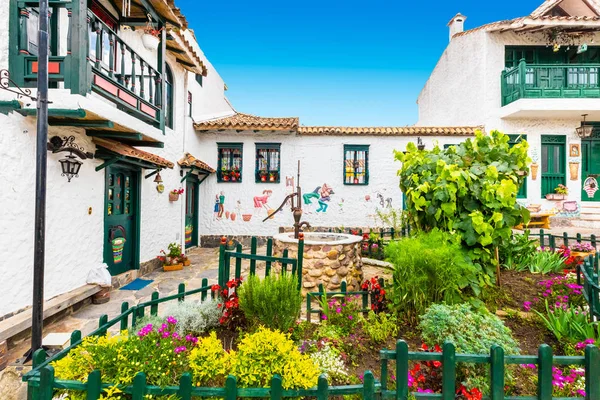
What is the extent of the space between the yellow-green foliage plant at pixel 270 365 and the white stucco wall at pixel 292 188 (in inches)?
352

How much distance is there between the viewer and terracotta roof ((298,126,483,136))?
10.6 metres

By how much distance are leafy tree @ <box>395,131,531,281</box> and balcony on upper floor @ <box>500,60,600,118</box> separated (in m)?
7.51

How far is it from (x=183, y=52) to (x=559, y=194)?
12903mm

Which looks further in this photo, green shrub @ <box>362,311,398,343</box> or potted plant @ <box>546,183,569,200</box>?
potted plant @ <box>546,183,569,200</box>

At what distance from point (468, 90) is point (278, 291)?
1230 centimetres

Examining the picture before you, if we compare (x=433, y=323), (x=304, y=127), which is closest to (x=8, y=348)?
(x=433, y=323)

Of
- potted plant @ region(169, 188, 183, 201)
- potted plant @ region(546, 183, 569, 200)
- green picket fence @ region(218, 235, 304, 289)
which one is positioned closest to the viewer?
green picket fence @ region(218, 235, 304, 289)

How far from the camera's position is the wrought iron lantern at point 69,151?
444 centimetres

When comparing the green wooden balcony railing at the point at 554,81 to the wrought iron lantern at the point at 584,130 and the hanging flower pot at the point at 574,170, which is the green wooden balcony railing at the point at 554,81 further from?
the hanging flower pot at the point at 574,170

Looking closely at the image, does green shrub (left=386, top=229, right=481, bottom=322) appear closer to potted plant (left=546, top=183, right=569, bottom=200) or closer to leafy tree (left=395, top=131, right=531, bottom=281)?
leafy tree (left=395, top=131, right=531, bottom=281)

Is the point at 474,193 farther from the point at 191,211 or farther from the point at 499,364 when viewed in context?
the point at 191,211

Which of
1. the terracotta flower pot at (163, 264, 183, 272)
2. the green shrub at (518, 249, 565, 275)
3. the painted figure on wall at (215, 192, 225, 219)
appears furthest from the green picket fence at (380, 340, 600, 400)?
the painted figure on wall at (215, 192, 225, 219)

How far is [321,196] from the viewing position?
11.2 meters

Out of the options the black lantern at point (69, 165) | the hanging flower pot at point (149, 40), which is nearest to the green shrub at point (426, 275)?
the black lantern at point (69, 165)
